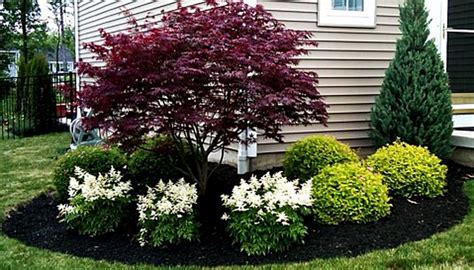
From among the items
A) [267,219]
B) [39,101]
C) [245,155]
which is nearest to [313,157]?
[245,155]

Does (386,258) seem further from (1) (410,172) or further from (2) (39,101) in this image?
(2) (39,101)

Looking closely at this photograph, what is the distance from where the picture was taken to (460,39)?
8148mm

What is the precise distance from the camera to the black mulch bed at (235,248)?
151 inches

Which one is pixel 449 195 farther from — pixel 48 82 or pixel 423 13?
pixel 48 82

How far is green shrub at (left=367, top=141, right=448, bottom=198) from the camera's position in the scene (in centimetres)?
502

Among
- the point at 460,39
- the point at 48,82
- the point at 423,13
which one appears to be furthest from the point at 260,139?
the point at 48,82

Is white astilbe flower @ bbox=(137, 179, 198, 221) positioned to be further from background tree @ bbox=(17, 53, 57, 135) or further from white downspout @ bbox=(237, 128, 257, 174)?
background tree @ bbox=(17, 53, 57, 135)

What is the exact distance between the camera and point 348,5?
6.33 m

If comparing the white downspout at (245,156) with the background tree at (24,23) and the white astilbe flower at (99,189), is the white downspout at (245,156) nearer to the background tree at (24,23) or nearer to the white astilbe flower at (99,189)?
the white astilbe flower at (99,189)

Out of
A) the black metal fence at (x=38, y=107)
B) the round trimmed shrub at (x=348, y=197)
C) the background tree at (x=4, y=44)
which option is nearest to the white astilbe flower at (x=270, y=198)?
the round trimmed shrub at (x=348, y=197)

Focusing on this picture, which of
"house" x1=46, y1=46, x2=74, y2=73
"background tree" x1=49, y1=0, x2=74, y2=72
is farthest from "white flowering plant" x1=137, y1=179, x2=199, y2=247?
"background tree" x1=49, y1=0, x2=74, y2=72

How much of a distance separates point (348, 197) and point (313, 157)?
928mm

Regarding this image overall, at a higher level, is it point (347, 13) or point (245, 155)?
point (347, 13)

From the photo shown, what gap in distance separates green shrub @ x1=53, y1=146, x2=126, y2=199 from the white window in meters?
2.80
